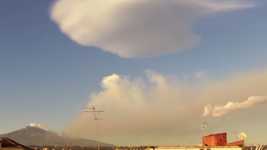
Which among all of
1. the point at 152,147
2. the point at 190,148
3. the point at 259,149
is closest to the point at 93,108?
the point at 152,147

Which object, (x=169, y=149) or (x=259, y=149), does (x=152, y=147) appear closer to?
(x=169, y=149)

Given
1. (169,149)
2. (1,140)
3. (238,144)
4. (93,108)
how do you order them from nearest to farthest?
(1,140), (238,144), (169,149), (93,108)

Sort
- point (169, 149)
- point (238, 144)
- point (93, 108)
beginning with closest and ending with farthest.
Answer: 1. point (238, 144)
2. point (169, 149)
3. point (93, 108)

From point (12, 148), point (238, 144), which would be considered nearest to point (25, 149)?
point (12, 148)

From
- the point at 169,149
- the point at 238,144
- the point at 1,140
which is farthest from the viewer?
the point at 169,149

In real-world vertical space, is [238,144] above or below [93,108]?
below

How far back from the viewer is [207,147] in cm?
7906

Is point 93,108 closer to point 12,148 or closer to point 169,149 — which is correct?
point 169,149

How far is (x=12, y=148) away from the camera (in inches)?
2731

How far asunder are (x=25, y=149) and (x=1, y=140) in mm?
4343

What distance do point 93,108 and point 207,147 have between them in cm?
5385

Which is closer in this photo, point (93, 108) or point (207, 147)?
point (207, 147)

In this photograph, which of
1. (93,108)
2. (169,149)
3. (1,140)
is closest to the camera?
(1,140)

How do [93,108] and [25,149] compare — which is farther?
[93,108]
